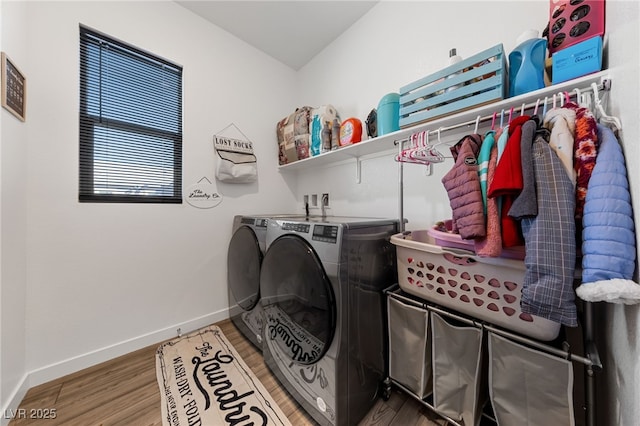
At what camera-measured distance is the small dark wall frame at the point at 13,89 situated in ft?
3.34

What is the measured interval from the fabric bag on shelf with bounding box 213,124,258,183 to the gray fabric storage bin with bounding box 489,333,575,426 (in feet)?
6.51

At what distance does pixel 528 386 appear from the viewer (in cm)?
77

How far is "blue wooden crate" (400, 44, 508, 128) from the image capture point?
0.95 metres

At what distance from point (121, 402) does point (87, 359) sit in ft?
1.69

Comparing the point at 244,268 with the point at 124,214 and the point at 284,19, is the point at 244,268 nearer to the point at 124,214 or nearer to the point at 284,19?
the point at 124,214

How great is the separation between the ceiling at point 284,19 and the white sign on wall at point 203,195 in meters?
1.41

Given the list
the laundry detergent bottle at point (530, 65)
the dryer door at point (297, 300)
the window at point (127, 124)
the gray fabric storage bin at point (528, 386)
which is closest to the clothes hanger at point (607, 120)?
the laundry detergent bottle at point (530, 65)

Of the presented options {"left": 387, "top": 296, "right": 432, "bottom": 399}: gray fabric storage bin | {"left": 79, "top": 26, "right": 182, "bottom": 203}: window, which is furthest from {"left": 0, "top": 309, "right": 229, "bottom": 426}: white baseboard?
{"left": 387, "top": 296, "right": 432, "bottom": 399}: gray fabric storage bin

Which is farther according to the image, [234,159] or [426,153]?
[234,159]

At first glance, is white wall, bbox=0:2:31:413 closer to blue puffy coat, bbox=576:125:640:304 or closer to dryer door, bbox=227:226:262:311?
dryer door, bbox=227:226:262:311

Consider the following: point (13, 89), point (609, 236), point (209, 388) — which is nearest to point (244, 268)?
point (209, 388)

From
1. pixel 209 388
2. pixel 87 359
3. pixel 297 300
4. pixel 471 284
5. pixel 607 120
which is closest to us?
pixel 607 120

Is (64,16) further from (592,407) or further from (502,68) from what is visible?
(592,407)

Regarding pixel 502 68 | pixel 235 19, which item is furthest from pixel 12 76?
pixel 502 68
